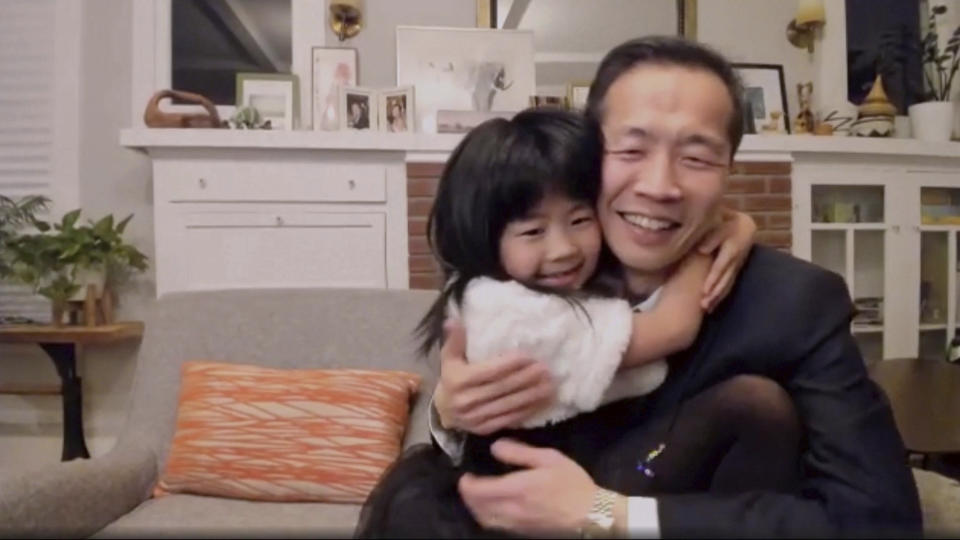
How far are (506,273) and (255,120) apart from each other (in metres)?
1.86

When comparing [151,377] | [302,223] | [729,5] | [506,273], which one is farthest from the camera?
[729,5]

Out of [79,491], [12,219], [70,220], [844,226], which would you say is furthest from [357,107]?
[844,226]

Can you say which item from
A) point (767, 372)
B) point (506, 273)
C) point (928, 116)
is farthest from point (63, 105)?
point (928, 116)

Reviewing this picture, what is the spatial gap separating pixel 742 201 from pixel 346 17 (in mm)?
1554

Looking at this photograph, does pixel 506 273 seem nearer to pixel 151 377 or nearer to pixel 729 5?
pixel 151 377

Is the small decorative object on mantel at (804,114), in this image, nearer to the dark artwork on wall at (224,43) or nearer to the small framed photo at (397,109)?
the small framed photo at (397,109)

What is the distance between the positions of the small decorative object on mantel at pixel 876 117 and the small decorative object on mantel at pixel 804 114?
178 millimetres

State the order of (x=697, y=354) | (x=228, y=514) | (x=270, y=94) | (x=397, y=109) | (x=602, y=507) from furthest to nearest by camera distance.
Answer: (x=270, y=94), (x=397, y=109), (x=228, y=514), (x=697, y=354), (x=602, y=507)

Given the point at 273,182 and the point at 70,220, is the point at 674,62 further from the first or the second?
the point at 70,220

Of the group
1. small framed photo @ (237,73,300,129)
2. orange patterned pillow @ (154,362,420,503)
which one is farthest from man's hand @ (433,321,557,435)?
small framed photo @ (237,73,300,129)

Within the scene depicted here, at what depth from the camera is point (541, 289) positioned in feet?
2.97

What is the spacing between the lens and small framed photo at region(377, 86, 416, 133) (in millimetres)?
2621

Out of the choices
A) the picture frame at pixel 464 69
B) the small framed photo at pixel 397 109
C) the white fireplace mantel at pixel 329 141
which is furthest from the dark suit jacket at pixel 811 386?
the picture frame at pixel 464 69

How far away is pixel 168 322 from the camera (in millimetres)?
1819
